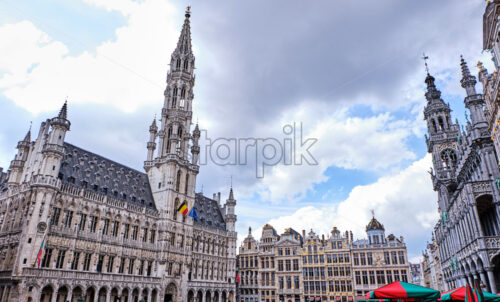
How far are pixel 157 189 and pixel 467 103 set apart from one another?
45.6m

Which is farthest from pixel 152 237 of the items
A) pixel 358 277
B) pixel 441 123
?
pixel 441 123

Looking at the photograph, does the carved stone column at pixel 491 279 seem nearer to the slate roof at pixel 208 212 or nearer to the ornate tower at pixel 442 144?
the ornate tower at pixel 442 144

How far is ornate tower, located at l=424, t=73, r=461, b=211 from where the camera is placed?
3938 cm

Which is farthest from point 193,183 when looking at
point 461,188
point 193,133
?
point 461,188

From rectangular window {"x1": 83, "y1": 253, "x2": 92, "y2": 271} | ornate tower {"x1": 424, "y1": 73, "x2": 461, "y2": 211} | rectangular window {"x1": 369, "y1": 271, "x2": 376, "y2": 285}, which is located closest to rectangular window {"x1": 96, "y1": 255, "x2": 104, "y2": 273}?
rectangular window {"x1": 83, "y1": 253, "x2": 92, "y2": 271}

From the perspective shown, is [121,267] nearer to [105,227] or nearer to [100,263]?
[100,263]

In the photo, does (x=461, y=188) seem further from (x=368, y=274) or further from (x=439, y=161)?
(x=368, y=274)

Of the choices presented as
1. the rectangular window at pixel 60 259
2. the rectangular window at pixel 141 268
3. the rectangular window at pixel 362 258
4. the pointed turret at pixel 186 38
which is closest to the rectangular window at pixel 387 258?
the rectangular window at pixel 362 258

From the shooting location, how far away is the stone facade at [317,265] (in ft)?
188

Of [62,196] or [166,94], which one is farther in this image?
[166,94]

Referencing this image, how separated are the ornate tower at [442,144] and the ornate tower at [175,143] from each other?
39.6m

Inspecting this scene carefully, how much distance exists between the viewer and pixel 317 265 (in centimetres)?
6225

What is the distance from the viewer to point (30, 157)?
3891 centimetres

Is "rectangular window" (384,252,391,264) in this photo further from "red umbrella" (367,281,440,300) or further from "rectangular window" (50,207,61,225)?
"rectangular window" (50,207,61,225)
